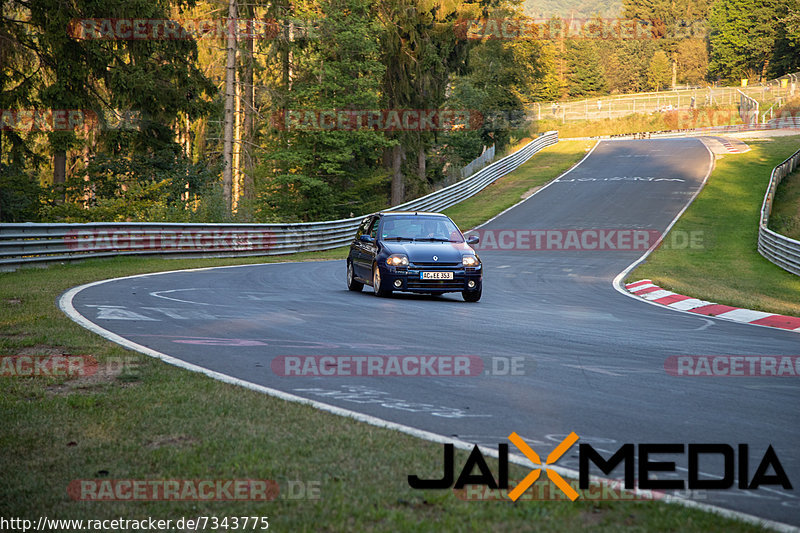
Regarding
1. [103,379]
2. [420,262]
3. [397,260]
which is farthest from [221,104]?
[103,379]

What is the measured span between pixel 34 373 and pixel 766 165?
48.7 meters

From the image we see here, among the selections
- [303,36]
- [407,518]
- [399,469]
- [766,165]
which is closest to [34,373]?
[399,469]

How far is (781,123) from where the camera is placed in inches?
2721

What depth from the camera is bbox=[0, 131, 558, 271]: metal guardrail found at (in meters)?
17.9

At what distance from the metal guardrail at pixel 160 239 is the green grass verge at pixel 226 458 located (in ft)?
39.4

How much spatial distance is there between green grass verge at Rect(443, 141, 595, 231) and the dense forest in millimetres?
3516

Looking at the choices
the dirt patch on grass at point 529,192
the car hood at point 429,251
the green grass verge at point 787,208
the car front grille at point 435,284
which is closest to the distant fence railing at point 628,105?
the dirt patch on grass at point 529,192

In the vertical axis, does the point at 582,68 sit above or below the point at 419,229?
above

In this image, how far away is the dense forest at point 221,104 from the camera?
2927 cm

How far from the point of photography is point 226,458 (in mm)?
4531

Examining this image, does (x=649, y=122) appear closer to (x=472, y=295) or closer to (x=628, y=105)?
(x=628, y=105)

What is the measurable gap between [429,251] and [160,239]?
11.6 metres

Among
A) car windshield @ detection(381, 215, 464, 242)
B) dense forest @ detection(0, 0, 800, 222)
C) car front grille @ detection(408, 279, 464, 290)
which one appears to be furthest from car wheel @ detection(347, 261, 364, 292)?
dense forest @ detection(0, 0, 800, 222)

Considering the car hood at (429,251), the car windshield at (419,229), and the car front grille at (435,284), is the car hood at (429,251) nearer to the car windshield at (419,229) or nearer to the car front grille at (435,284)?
the car front grille at (435,284)
